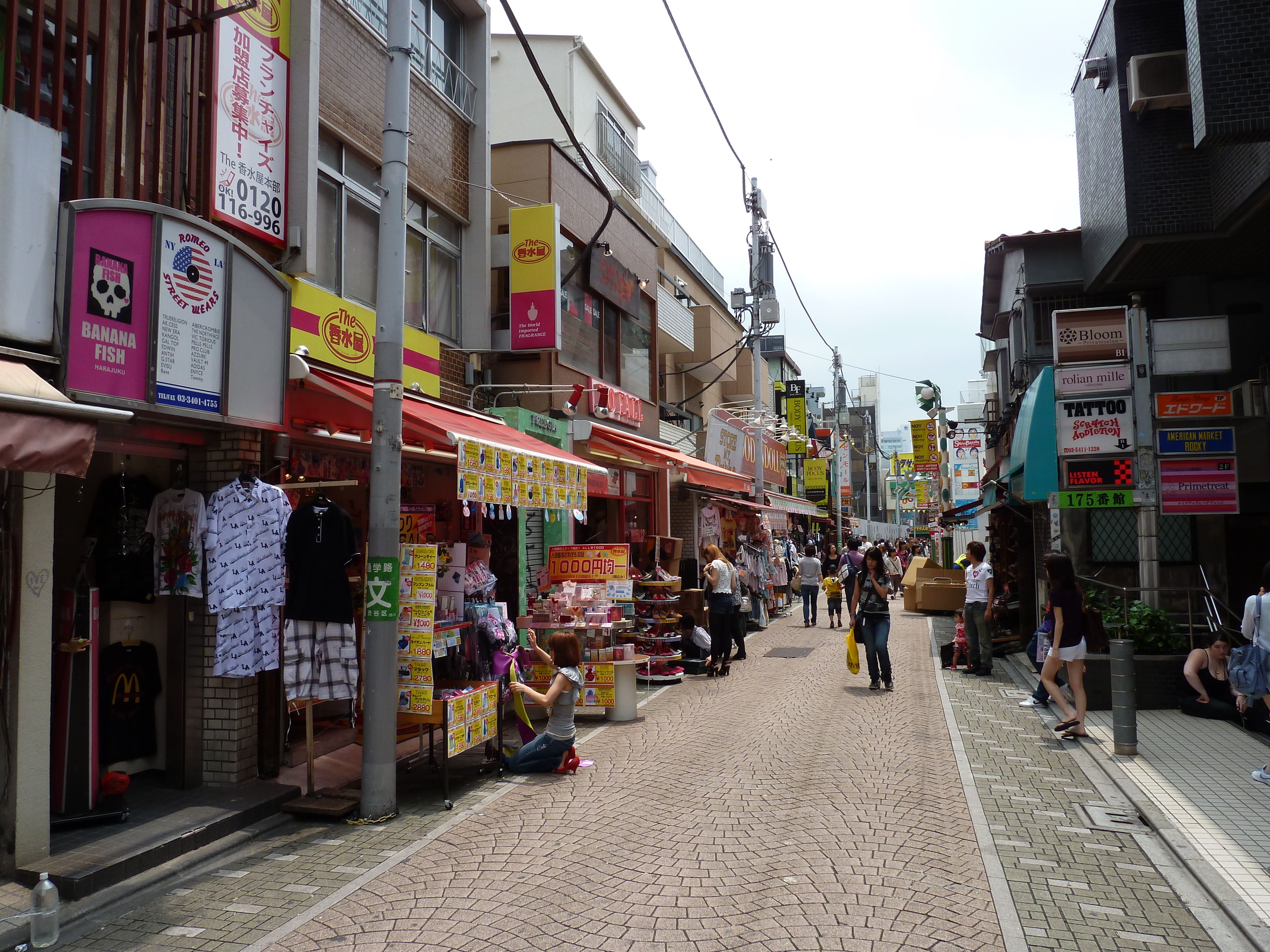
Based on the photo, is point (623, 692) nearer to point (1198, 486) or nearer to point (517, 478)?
point (517, 478)

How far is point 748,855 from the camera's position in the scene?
18.2ft

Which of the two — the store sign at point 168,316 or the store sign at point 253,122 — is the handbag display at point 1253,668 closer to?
the store sign at point 168,316

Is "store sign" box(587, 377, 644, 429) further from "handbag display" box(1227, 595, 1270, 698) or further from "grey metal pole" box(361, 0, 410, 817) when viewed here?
"handbag display" box(1227, 595, 1270, 698)

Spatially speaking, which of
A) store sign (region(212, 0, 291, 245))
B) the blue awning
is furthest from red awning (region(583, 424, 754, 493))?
store sign (region(212, 0, 291, 245))

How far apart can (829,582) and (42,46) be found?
17347 mm

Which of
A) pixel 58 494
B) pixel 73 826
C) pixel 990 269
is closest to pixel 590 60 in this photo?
pixel 990 269

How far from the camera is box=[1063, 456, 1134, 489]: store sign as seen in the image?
10156 mm

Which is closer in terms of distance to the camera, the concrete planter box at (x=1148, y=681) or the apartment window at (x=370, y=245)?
the apartment window at (x=370, y=245)

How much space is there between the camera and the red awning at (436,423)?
7.80 metres

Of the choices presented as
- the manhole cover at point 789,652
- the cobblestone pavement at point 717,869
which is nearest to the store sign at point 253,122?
the cobblestone pavement at point 717,869

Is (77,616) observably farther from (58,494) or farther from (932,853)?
(932,853)

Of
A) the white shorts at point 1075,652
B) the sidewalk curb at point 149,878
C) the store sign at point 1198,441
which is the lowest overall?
the sidewalk curb at point 149,878

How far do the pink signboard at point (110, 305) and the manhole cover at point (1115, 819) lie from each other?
7.41 m

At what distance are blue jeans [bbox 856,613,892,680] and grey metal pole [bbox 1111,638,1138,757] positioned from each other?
11.6ft
